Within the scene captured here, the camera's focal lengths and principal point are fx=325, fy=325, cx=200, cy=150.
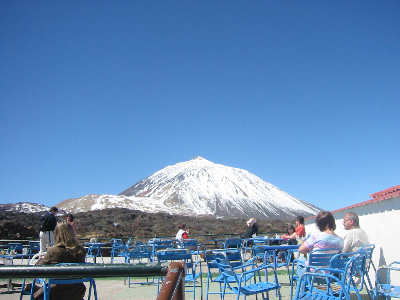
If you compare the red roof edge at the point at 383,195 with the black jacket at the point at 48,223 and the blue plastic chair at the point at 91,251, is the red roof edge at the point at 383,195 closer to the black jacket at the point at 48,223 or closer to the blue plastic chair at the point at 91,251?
the black jacket at the point at 48,223

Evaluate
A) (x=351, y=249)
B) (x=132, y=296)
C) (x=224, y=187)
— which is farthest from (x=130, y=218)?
(x=224, y=187)

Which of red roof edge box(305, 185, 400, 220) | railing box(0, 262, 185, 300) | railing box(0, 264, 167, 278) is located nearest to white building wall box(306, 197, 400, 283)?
red roof edge box(305, 185, 400, 220)

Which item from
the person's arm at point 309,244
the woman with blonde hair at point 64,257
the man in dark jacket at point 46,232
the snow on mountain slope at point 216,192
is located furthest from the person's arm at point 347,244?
the snow on mountain slope at point 216,192

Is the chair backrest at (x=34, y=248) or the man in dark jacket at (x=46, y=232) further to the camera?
the chair backrest at (x=34, y=248)

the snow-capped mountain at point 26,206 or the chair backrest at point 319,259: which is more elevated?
the snow-capped mountain at point 26,206

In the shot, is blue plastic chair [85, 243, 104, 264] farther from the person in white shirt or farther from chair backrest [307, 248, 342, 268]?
chair backrest [307, 248, 342, 268]

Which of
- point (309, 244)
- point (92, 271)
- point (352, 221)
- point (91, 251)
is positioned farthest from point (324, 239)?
point (91, 251)

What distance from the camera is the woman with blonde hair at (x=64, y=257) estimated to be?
245 cm

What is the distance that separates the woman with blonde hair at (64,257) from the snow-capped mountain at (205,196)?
2495 inches

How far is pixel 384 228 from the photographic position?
432 cm

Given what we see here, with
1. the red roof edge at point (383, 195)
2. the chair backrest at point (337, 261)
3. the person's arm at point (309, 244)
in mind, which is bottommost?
the chair backrest at point (337, 261)

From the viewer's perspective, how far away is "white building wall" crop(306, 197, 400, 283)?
404 cm

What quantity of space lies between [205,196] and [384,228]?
314ft

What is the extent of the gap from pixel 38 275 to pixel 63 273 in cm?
6
